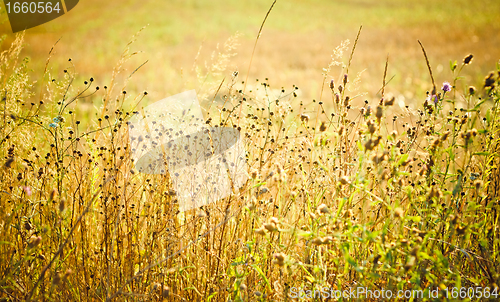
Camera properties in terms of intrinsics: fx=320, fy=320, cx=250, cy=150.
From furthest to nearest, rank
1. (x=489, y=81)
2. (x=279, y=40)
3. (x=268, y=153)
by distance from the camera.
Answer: (x=279, y=40) → (x=268, y=153) → (x=489, y=81)

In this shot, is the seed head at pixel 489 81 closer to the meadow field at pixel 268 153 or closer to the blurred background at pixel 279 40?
the meadow field at pixel 268 153

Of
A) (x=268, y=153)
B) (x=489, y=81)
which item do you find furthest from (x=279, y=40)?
(x=489, y=81)

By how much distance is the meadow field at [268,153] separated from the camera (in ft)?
4.41

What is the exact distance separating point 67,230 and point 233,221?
37.7 inches

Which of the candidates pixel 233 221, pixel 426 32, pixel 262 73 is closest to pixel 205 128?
pixel 233 221

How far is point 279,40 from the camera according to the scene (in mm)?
18609

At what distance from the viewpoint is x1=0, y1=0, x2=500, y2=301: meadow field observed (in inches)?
52.9

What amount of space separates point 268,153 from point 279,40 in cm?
1776

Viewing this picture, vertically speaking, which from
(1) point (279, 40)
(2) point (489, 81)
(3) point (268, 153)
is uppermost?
(1) point (279, 40)

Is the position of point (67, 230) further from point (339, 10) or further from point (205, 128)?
point (339, 10)

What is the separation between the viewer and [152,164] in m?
1.99

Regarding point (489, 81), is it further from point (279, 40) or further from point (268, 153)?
→ point (279, 40)

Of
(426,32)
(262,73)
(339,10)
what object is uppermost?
(339,10)

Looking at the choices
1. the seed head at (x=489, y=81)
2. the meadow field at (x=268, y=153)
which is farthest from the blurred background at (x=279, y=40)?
the seed head at (x=489, y=81)
